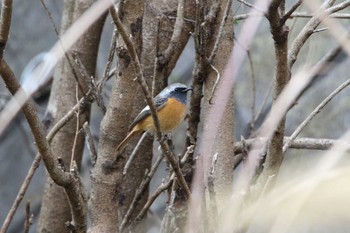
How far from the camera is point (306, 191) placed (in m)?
0.98

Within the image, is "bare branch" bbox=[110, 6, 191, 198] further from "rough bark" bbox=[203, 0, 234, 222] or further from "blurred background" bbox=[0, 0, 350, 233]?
"blurred background" bbox=[0, 0, 350, 233]

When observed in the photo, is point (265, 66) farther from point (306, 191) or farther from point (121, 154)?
point (306, 191)

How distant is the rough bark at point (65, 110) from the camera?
3.11 m

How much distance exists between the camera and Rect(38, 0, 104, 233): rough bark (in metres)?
3.11

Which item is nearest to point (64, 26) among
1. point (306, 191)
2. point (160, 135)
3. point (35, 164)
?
point (35, 164)

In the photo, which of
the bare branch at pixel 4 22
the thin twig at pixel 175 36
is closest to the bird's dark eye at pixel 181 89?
the thin twig at pixel 175 36

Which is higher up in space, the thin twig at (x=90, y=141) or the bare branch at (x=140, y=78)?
the thin twig at (x=90, y=141)

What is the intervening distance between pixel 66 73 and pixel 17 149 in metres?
1.74

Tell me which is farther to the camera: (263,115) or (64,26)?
(263,115)

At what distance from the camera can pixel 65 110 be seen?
10.8 ft

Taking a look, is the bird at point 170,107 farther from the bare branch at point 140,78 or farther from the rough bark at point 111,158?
the bare branch at point 140,78

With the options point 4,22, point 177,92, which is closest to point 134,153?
point 177,92

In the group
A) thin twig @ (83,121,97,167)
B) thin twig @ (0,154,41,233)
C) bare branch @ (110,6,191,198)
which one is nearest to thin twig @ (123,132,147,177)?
thin twig @ (83,121,97,167)

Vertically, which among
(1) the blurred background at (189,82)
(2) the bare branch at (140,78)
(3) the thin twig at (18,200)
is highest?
(1) the blurred background at (189,82)
